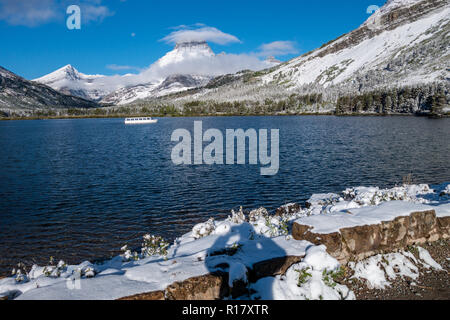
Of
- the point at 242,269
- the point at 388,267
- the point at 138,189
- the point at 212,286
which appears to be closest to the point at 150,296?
the point at 212,286

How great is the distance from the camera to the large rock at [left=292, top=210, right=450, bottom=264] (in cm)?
904

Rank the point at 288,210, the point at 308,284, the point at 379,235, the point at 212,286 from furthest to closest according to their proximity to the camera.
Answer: the point at 288,210, the point at 379,235, the point at 308,284, the point at 212,286

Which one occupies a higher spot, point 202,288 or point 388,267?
point 202,288

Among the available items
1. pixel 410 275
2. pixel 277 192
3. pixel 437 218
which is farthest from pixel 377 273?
pixel 277 192

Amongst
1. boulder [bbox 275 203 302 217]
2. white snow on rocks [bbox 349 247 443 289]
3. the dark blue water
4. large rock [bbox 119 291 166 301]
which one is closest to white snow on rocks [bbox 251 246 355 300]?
white snow on rocks [bbox 349 247 443 289]

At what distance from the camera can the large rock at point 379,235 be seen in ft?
29.7

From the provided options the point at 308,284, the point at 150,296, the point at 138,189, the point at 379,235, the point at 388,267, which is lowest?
the point at 138,189

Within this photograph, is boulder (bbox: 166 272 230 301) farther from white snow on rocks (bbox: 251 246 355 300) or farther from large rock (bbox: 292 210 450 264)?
large rock (bbox: 292 210 450 264)

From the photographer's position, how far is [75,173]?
33.0 m

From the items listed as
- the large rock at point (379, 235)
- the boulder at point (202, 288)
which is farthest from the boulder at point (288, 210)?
the boulder at point (202, 288)

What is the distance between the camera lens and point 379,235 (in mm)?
9625

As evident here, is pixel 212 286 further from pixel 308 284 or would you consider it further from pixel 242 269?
pixel 308 284

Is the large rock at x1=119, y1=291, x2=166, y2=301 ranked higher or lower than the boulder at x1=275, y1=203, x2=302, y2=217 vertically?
higher

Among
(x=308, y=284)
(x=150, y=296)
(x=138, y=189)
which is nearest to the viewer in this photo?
(x=150, y=296)
